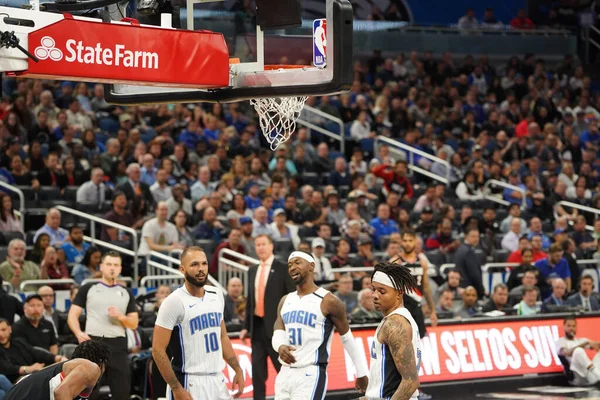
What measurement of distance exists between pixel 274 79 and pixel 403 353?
2369 mm

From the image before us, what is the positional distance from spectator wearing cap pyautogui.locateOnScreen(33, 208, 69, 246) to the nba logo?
7.88m

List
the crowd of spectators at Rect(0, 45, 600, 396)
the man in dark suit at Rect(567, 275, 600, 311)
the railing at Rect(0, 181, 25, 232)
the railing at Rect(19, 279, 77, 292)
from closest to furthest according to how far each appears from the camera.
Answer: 1. the railing at Rect(19, 279, 77, 292)
2. the crowd of spectators at Rect(0, 45, 600, 396)
3. the railing at Rect(0, 181, 25, 232)
4. the man in dark suit at Rect(567, 275, 600, 311)

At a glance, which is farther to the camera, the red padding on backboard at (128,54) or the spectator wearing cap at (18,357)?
the spectator wearing cap at (18,357)

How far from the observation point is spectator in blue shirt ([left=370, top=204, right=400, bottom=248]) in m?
18.8

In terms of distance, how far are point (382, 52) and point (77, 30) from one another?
20650mm

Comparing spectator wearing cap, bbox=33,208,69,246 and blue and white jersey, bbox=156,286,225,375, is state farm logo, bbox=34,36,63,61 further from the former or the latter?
spectator wearing cap, bbox=33,208,69,246

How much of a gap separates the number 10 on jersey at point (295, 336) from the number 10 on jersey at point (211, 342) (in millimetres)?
714

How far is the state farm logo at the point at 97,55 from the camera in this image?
7.48 metres

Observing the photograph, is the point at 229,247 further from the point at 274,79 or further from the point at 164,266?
the point at 274,79

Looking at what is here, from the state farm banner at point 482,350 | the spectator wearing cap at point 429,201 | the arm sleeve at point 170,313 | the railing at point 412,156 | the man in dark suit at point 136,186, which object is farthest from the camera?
the railing at point 412,156

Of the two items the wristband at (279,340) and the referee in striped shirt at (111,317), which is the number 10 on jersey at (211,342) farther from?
the referee in striped shirt at (111,317)

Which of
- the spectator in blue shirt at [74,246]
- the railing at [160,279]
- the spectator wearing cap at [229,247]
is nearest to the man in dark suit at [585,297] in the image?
the spectator wearing cap at [229,247]

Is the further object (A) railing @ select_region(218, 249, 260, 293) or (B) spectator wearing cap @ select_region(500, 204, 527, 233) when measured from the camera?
(B) spectator wearing cap @ select_region(500, 204, 527, 233)

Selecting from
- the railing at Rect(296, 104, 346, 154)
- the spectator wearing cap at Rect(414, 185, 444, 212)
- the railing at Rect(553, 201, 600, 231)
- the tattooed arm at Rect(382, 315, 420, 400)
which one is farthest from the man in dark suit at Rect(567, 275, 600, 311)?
the tattooed arm at Rect(382, 315, 420, 400)
